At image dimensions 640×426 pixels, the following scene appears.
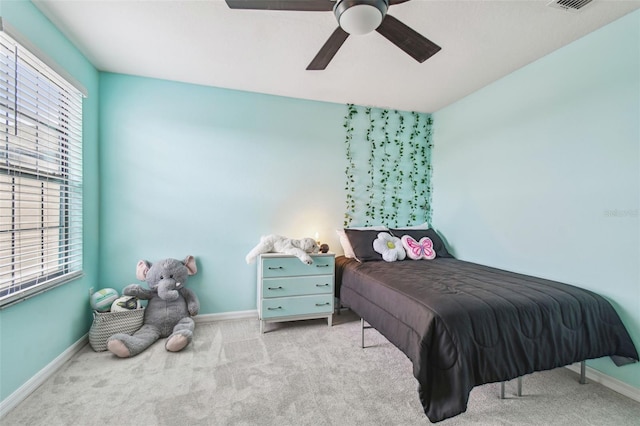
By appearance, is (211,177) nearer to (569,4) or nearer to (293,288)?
(293,288)

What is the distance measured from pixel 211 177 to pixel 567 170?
3.23 meters

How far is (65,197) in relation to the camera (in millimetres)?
2186

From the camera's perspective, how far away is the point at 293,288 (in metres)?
2.76

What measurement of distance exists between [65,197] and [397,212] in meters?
3.37

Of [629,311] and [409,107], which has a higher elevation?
[409,107]

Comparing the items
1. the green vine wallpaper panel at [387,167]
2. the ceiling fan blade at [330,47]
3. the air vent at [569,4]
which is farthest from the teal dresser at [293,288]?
the air vent at [569,4]

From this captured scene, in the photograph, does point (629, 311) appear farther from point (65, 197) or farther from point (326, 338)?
point (65, 197)

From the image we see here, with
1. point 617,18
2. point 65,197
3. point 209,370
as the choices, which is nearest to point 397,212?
point 617,18

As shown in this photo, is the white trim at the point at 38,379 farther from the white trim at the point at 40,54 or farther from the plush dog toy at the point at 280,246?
the white trim at the point at 40,54

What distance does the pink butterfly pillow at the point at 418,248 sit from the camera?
3080 mm

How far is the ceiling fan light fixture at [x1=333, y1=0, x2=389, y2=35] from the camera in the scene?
139cm

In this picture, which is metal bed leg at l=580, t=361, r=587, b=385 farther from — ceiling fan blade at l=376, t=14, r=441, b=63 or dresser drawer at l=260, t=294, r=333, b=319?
ceiling fan blade at l=376, t=14, r=441, b=63

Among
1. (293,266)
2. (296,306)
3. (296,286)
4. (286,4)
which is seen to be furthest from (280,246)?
(286,4)

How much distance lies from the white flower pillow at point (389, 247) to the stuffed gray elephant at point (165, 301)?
1.95 m
